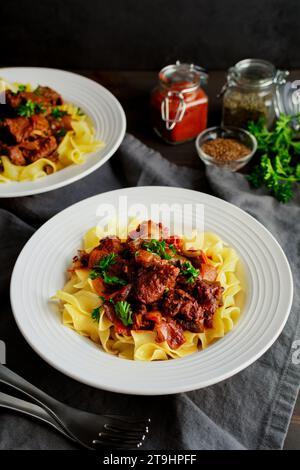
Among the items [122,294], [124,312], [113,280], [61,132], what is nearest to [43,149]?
[61,132]

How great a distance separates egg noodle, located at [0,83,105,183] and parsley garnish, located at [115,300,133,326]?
177 cm

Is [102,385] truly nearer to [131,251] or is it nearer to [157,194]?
[131,251]

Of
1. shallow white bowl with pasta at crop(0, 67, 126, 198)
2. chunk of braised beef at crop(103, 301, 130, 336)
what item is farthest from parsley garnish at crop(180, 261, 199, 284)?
shallow white bowl with pasta at crop(0, 67, 126, 198)

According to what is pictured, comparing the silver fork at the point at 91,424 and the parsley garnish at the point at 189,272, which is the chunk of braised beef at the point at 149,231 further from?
the silver fork at the point at 91,424

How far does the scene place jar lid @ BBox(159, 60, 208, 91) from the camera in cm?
617

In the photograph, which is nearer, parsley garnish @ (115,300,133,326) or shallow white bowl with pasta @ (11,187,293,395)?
shallow white bowl with pasta @ (11,187,293,395)

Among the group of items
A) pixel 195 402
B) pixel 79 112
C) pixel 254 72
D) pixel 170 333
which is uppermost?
pixel 254 72

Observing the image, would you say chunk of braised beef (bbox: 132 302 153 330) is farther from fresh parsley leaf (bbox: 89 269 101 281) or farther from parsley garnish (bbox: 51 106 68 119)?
parsley garnish (bbox: 51 106 68 119)

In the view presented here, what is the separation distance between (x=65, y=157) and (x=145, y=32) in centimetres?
271

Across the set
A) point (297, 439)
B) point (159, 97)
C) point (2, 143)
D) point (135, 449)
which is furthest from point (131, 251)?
point (159, 97)

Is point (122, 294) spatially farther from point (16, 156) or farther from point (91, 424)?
point (16, 156)

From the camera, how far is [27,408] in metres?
3.70

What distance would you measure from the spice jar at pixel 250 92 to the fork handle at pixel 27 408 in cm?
385
